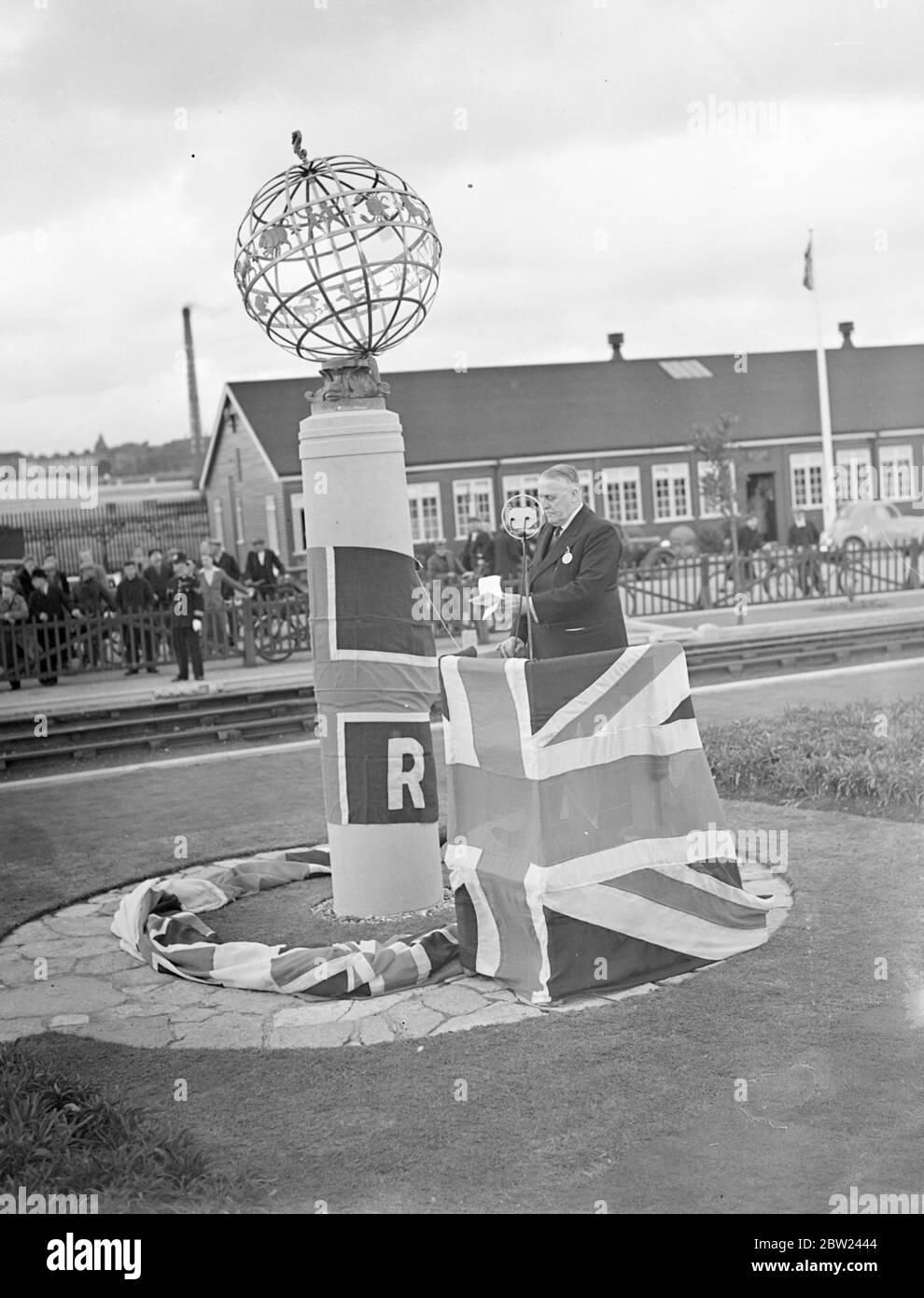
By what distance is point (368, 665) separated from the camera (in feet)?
22.7

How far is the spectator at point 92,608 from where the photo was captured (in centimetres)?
1919

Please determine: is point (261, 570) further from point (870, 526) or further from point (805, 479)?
point (805, 479)

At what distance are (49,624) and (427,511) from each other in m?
22.3

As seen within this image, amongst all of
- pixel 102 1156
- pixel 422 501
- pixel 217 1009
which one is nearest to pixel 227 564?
pixel 422 501

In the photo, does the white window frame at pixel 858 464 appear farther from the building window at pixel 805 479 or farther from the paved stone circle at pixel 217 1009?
the paved stone circle at pixel 217 1009

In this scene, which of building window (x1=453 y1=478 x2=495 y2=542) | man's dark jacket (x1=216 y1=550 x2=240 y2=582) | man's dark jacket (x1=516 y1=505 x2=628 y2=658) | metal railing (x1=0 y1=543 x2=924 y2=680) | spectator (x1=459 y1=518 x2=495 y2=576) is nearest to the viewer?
man's dark jacket (x1=516 y1=505 x2=628 y2=658)

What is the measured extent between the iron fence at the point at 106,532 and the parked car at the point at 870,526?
18.3 meters

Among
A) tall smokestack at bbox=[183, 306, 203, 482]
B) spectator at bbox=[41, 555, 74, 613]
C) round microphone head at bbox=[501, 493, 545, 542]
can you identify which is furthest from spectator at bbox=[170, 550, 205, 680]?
tall smokestack at bbox=[183, 306, 203, 482]

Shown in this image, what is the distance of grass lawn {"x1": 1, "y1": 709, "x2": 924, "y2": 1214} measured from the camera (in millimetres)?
4117

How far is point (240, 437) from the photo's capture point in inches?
1636

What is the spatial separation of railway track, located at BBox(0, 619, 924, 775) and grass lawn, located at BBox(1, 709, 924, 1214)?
317 inches

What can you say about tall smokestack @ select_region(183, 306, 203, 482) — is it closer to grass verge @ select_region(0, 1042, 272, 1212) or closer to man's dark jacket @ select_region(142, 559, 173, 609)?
man's dark jacket @ select_region(142, 559, 173, 609)

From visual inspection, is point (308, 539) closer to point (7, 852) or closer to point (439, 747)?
point (7, 852)
